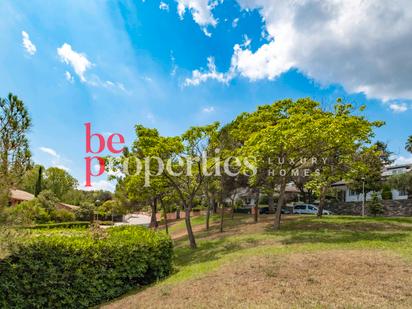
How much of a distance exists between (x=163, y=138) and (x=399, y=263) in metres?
9.59

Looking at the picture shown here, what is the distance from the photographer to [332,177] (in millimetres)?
17188

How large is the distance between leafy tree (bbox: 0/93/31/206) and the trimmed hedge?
65.7 inches

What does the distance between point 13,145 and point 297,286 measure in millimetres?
6665

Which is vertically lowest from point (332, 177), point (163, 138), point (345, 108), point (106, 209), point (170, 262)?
point (106, 209)

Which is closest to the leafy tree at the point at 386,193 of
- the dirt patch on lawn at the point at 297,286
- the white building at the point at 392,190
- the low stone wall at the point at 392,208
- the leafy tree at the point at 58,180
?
the white building at the point at 392,190

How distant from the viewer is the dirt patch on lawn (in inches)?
227

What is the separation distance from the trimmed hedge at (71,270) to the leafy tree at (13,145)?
5.48 feet

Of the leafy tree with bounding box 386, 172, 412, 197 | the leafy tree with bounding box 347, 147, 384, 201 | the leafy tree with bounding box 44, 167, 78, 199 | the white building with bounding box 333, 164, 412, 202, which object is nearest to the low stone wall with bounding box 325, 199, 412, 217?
the leafy tree with bounding box 386, 172, 412, 197

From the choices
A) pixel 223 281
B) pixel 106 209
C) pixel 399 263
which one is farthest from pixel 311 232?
pixel 106 209

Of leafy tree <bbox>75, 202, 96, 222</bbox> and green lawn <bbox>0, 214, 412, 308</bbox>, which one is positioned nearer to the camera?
green lawn <bbox>0, 214, 412, 308</bbox>

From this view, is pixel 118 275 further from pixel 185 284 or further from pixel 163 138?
pixel 163 138

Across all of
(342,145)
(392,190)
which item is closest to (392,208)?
(392,190)

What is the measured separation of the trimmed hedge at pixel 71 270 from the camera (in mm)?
6773

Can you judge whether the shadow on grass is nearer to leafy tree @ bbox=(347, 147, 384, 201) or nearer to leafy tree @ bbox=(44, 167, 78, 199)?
leafy tree @ bbox=(347, 147, 384, 201)
